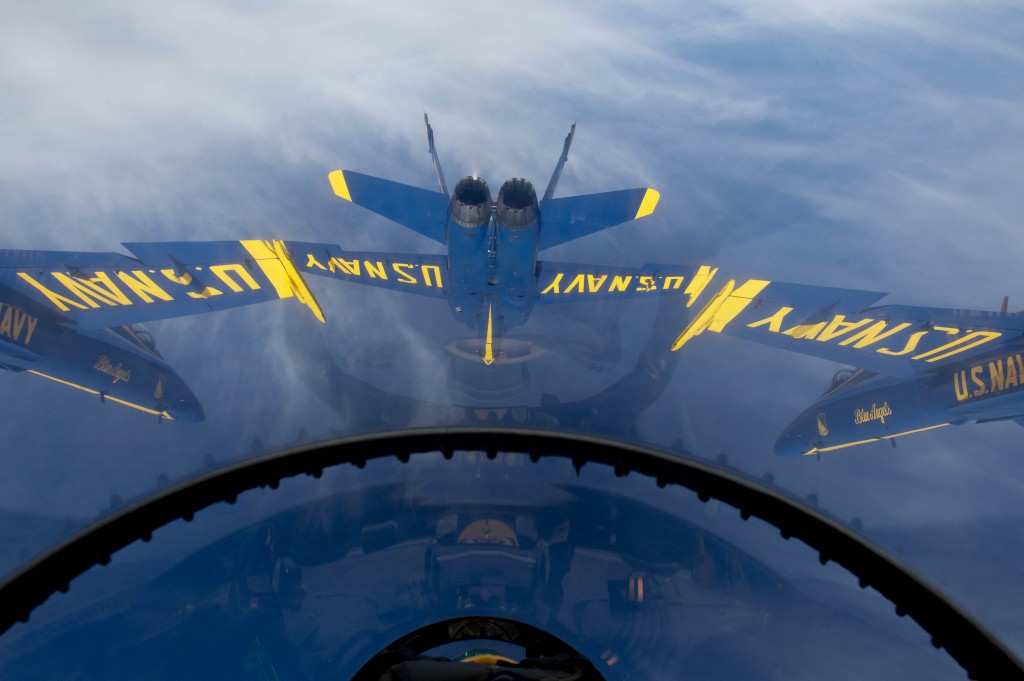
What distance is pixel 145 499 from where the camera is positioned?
9.97 feet

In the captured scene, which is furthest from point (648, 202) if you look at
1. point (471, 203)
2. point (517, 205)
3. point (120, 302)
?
point (120, 302)

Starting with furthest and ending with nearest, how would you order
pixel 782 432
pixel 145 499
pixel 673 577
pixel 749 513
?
pixel 782 432
pixel 673 577
pixel 749 513
pixel 145 499

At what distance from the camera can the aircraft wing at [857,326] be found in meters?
14.9

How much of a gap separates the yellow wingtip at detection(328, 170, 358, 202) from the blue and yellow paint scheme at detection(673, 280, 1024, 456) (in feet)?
46.2

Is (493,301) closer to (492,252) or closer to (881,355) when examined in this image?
(492,252)

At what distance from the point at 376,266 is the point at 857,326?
16403 mm

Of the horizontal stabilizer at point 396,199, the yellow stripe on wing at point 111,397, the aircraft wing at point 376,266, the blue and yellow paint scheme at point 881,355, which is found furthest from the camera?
the aircraft wing at point 376,266

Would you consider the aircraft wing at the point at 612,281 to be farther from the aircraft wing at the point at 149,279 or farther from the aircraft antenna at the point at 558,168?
the aircraft wing at the point at 149,279

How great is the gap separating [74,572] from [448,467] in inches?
186

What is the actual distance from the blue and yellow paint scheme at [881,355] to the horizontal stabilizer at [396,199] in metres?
11.2

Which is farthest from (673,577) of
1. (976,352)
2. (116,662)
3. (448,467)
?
(976,352)

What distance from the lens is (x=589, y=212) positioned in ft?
51.1

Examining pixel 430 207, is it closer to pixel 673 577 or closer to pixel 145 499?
pixel 673 577

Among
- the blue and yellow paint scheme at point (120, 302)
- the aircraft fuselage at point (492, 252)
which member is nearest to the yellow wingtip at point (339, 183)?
the blue and yellow paint scheme at point (120, 302)
